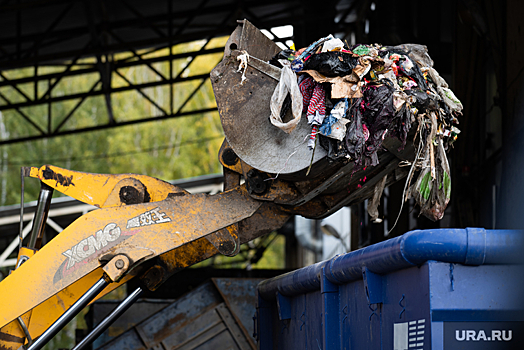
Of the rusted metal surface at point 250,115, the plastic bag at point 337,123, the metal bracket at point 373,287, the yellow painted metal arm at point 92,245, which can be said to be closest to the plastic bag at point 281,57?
the rusted metal surface at point 250,115

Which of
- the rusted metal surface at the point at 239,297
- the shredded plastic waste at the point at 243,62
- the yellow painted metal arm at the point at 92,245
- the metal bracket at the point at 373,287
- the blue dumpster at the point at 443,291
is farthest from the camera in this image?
the rusted metal surface at the point at 239,297

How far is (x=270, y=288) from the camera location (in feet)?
16.8

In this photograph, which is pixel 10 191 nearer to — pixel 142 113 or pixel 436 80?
pixel 142 113

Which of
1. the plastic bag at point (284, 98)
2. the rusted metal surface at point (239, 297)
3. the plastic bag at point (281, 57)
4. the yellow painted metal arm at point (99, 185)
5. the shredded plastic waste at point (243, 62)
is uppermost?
the plastic bag at point (281, 57)

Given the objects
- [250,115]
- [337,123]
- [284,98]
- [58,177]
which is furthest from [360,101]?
[58,177]

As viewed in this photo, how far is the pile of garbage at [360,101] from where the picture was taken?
381 cm

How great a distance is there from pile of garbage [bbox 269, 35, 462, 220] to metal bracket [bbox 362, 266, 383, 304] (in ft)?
3.24

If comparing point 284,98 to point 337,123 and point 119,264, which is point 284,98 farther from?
point 119,264

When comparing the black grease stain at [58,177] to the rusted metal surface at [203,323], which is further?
the rusted metal surface at [203,323]

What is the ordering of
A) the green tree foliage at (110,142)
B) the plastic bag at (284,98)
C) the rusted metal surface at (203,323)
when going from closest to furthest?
the plastic bag at (284,98) < the rusted metal surface at (203,323) < the green tree foliage at (110,142)

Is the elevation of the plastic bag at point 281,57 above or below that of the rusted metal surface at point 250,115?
above

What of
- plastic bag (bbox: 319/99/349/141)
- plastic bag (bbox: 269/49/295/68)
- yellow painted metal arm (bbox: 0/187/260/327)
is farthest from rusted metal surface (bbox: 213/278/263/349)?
plastic bag (bbox: 319/99/349/141)

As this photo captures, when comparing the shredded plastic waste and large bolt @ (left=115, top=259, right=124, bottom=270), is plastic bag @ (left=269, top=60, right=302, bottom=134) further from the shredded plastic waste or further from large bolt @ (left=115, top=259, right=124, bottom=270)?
large bolt @ (left=115, top=259, right=124, bottom=270)

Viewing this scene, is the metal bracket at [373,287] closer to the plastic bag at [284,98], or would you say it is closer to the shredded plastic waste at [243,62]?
the plastic bag at [284,98]
